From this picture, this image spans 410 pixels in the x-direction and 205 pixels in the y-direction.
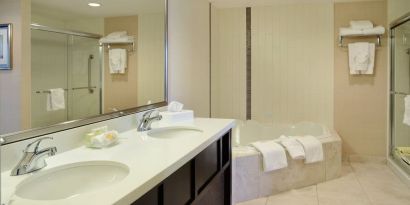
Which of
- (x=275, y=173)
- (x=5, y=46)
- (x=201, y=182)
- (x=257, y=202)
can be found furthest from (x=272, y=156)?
(x=5, y=46)

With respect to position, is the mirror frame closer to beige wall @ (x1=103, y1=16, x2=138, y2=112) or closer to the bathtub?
beige wall @ (x1=103, y1=16, x2=138, y2=112)

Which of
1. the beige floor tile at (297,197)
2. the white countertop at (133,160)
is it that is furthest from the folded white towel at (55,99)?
the beige floor tile at (297,197)

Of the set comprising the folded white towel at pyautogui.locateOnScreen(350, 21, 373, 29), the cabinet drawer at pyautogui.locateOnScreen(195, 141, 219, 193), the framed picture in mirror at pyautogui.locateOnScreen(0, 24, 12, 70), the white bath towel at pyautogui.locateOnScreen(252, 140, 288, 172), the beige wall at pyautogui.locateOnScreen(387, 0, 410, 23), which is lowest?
the white bath towel at pyautogui.locateOnScreen(252, 140, 288, 172)

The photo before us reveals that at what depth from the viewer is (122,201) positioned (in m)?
0.87

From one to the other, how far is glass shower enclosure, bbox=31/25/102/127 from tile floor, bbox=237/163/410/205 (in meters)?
1.88

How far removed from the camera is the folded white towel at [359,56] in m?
3.79

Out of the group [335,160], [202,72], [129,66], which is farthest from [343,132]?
[129,66]

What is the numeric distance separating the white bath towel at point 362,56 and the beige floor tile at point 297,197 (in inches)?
67.3

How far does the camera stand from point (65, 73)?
1.50 meters

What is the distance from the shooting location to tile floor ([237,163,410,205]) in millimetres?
2857

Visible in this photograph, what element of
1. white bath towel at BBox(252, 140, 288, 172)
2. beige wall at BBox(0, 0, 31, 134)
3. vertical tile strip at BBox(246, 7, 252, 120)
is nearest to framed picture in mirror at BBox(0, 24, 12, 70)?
beige wall at BBox(0, 0, 31, 134)

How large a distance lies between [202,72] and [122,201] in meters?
2.72

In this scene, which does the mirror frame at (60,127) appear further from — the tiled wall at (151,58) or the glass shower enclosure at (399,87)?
the glass shower enclosure at (399,87)

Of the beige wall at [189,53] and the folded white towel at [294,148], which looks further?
the folded white towel at [294,148]
